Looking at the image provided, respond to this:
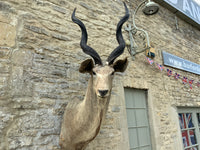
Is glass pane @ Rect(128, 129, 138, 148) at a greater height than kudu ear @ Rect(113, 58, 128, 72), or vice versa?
kudu ear @ Rect(113, 58, 128, 72)

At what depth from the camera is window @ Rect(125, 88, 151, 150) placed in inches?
144

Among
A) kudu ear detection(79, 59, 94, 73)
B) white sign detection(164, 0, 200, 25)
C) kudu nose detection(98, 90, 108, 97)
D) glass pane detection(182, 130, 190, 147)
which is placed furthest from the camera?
white sign detection(164, 0, 200, 25)

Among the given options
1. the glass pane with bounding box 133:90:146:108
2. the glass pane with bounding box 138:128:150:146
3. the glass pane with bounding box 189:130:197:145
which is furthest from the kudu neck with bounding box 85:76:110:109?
the glass pane with bounding box 189:130:197:145

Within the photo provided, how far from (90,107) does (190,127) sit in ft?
16.5

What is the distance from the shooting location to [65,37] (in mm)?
3100

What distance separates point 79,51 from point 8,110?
1.71 meters

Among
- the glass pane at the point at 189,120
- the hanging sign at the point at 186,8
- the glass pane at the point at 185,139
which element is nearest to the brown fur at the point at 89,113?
the glass pane at the point at 185,139

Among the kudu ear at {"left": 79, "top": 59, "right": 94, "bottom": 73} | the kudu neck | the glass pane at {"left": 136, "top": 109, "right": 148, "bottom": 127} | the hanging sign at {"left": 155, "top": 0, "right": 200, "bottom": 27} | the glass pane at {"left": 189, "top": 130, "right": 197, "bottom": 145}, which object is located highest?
the hanging sign at {"left": 155, "top": 0, "right": 200, "bottom": 27}

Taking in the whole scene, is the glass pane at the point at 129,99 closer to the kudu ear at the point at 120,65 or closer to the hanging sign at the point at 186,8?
the kudu ear at the point at 120,65

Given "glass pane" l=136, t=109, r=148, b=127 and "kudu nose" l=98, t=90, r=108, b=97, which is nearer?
"kudu nose" l=98, t=90, r=108, b=97

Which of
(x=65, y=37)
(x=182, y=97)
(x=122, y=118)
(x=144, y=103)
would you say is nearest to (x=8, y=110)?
(x=65, y=37)

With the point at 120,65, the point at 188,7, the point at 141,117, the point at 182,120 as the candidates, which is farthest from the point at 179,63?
the point at 120,65

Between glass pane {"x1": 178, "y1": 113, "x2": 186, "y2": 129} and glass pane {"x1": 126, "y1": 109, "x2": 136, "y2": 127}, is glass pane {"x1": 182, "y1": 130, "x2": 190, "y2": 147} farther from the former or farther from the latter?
glass pane {"x1": 126, "y1": 109, "x2": 136, "y2": 127}

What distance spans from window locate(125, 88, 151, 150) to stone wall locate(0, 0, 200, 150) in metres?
0.17
